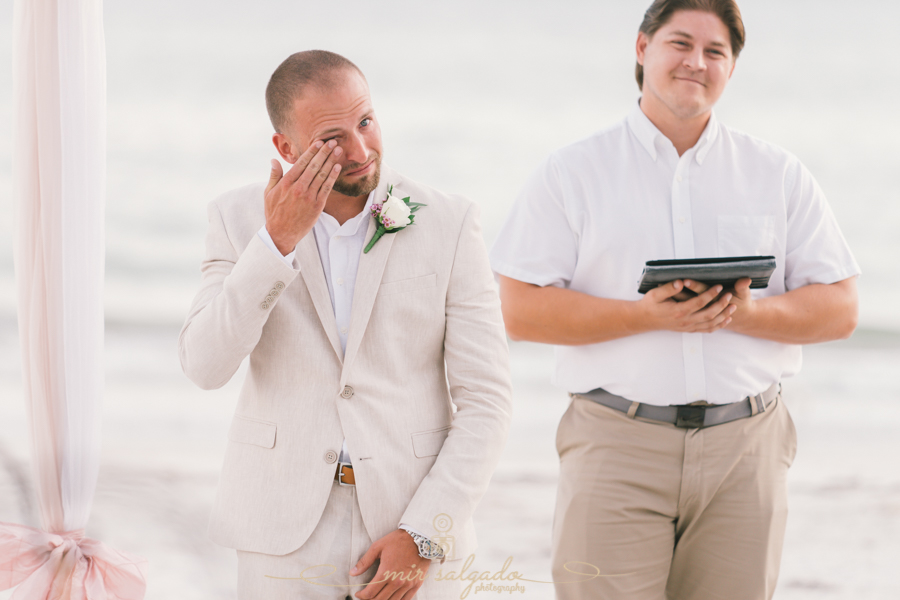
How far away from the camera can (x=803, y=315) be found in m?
2.04

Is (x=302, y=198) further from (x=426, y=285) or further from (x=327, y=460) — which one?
(x=327, y=460)

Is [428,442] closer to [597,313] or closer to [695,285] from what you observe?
[597,313]

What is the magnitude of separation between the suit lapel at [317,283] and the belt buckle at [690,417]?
36.8 inches

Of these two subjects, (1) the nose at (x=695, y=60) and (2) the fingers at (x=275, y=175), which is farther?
(1) the nose at (x=695, y=60)

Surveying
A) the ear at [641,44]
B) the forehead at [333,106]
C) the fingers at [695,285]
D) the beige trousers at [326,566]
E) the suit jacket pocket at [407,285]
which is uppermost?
the ear at [641,44]

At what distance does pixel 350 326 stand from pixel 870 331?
25.0ft

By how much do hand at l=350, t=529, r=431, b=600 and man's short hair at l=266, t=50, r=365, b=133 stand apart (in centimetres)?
97

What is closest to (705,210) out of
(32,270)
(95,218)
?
(95,218)

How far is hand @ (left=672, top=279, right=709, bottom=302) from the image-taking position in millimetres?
1835

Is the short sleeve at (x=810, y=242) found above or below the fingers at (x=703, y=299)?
above

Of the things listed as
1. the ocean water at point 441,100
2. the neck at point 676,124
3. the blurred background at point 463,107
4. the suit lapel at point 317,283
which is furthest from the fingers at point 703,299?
the ocean water at point 441,100

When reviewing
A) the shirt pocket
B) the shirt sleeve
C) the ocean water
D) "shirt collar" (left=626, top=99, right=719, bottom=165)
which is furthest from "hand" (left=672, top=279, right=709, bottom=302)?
the ocean water

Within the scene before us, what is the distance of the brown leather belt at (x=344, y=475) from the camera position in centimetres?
171

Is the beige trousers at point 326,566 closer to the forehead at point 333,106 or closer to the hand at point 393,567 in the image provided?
A: the hand at point 393,567
